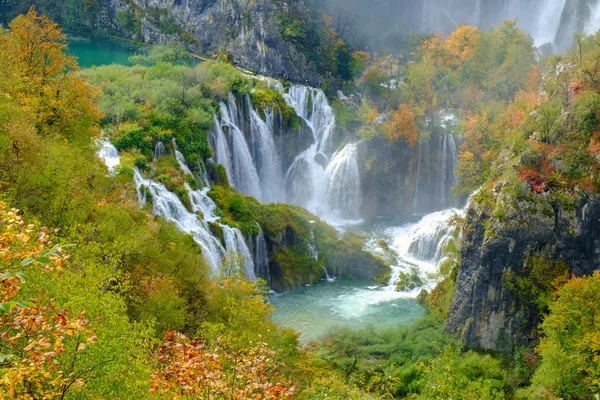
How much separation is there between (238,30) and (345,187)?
29.8m

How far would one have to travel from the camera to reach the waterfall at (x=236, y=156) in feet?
130

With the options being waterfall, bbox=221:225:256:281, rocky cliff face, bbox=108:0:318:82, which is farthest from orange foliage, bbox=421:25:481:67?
waterfall, bbox=221:225:256:281

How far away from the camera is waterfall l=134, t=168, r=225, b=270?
2702 cm

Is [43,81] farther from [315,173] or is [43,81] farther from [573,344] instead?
[315,173]

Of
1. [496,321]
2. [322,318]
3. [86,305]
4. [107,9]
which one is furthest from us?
[107,9]

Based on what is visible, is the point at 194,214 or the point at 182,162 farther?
the point at 182,162

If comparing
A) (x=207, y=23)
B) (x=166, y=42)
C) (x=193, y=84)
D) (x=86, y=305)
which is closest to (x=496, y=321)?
(x=86, y=305)

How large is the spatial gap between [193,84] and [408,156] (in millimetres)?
20254

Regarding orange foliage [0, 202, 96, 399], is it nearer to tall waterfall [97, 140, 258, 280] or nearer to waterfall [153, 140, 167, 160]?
tall waterfall [97, 140, 258, 280]

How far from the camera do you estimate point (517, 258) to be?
79.8 ft

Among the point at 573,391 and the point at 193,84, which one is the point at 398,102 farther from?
the point at 573,391

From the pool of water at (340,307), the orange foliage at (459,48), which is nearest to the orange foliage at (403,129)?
the orange foliage at (459,48)

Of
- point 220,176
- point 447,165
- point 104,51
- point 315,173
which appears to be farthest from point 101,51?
point 447,165

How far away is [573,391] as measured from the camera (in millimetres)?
18234
